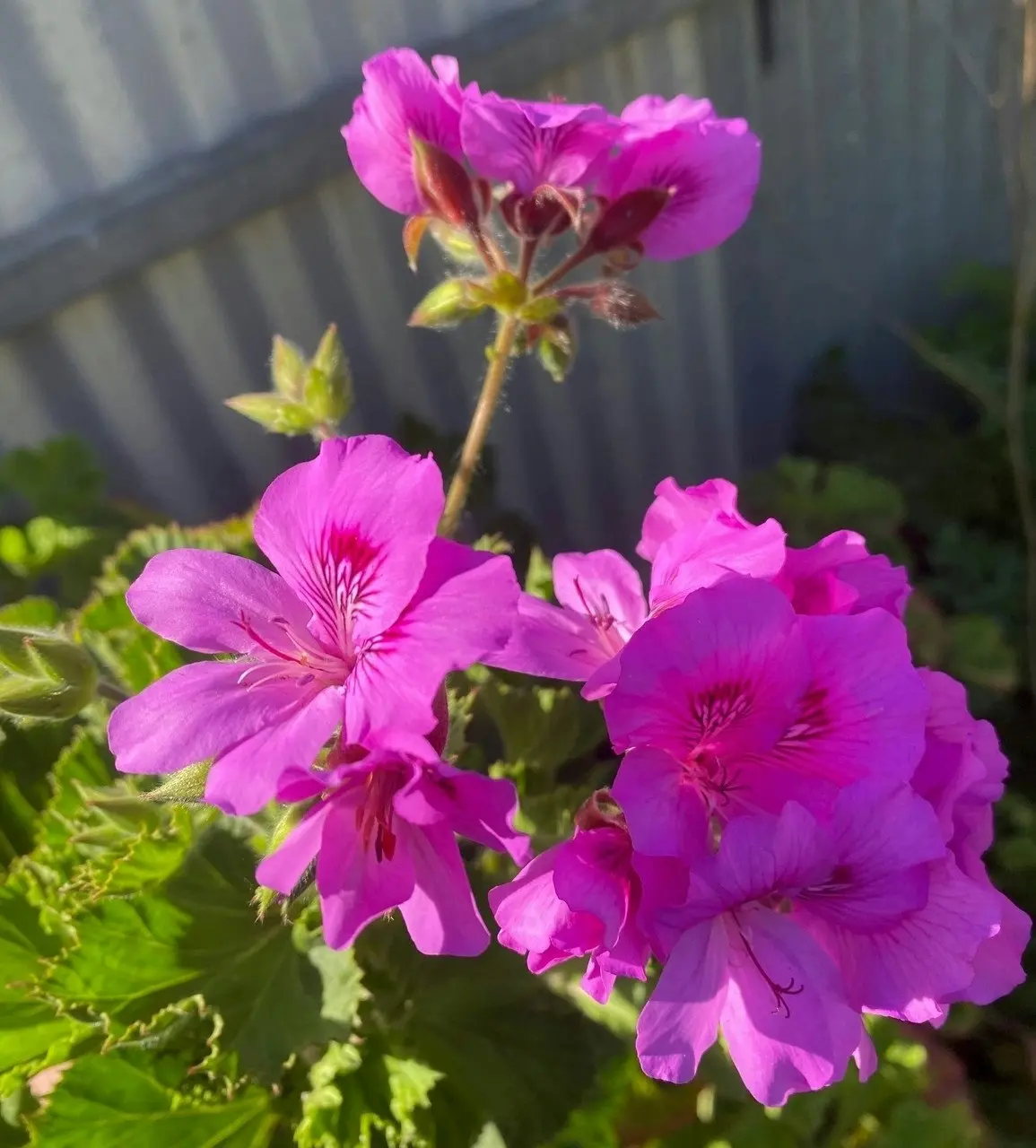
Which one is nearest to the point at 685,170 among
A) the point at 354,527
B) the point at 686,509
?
the point at 686,509

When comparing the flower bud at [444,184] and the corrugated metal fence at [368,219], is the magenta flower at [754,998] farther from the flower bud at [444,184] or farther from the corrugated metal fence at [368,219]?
the corrugated metal fence at [368,219]

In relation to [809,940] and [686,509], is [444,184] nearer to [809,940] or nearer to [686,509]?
[686,509]

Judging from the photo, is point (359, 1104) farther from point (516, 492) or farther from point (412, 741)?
point (516, 492)

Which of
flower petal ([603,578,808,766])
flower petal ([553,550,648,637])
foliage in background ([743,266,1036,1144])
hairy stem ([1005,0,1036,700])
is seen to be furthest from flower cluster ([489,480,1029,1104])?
hairy stem ([1005,0,1036,700])

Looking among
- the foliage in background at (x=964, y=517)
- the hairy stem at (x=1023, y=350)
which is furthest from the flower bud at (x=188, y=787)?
the hairy stem at (x=1023, y=350)

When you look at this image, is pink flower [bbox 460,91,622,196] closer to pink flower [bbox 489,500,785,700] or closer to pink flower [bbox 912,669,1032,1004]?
pink flower [bbox 489,500,785,700]

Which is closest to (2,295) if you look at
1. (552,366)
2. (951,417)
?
(552,366)

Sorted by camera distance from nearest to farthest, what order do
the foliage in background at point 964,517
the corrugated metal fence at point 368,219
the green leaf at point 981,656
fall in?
the corrugated metal fence at point 368,219, the foliage in background at point 964,517, the green leaf at point 981,656
